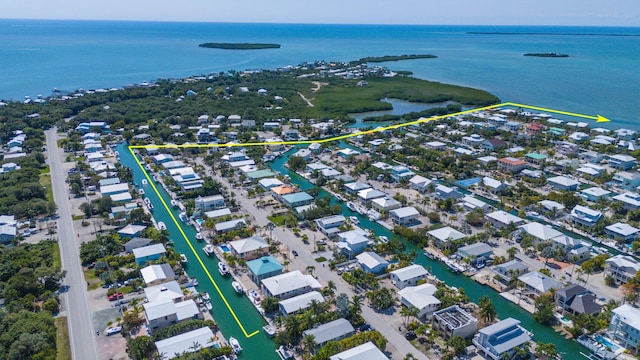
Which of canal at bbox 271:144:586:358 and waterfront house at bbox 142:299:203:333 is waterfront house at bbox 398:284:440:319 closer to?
canal at bbox 271:144:586:358

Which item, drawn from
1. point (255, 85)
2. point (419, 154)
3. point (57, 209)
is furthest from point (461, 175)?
point (255, 85)

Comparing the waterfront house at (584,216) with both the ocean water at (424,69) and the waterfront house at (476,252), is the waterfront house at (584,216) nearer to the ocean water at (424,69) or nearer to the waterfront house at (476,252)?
the waterfront house at (476,252)

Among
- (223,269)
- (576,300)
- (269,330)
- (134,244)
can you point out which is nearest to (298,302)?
(269,330)

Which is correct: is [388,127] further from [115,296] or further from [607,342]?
[115,296]

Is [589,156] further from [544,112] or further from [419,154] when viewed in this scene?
[544,112]

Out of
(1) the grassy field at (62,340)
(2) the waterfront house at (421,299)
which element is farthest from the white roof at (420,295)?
(1) the grassy field at (62,340)

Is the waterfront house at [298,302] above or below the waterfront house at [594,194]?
below

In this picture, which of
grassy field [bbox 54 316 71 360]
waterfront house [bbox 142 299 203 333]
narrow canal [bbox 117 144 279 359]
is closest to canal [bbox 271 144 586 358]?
narrow canal [bbox 117 144 279 359]
